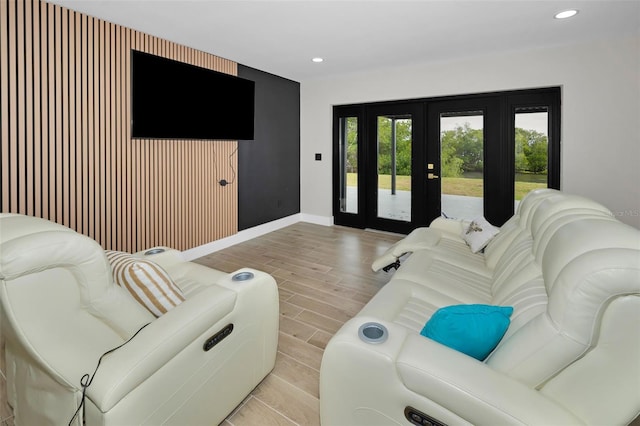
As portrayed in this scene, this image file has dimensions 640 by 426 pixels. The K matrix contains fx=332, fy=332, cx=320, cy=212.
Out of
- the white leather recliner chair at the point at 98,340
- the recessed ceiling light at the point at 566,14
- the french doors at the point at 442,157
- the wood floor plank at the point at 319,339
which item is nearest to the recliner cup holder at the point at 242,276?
the white leather recliner chair at the point at 98,340

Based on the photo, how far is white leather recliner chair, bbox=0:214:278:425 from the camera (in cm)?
101

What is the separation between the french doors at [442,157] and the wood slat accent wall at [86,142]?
2.64 meters

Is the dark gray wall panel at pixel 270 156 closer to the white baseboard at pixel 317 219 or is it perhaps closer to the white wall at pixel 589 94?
the white baseboard at pixel 317 219

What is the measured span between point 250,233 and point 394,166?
8.39 feet

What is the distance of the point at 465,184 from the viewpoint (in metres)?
4.84

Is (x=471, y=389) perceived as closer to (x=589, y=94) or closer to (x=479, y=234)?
(x=479, y=234)

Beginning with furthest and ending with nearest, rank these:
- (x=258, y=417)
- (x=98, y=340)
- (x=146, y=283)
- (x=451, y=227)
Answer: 1. (x=451, y=227)
2. (x=258, y=417)
3. (x=146, y=283)
4. (x=98, y=340)

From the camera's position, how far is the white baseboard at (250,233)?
4.34 metres

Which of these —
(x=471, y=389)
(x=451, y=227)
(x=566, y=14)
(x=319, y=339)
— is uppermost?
(x=566, y=14)

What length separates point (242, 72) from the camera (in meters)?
4.80

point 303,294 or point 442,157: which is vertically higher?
point 442,157

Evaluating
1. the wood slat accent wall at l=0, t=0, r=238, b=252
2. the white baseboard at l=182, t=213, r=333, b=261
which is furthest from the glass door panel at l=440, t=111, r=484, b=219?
the wood slat accent wall at l=0, t=0, r=238, b=252

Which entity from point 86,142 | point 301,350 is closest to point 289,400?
point 301,350

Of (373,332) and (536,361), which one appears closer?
(536,361)
